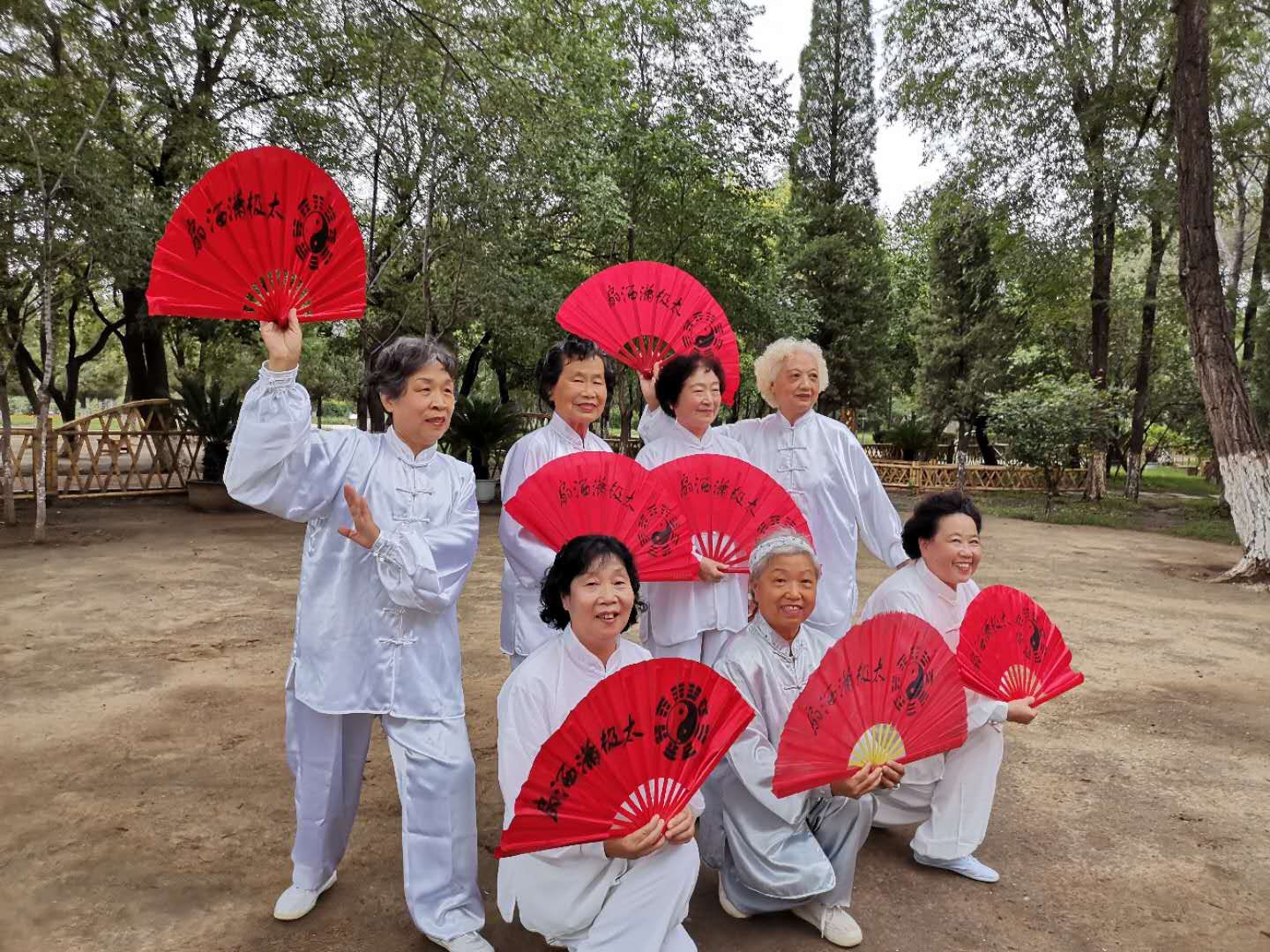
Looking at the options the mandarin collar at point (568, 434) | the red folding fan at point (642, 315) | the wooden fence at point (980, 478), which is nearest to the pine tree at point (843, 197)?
the wooden fence at point (980, 478)

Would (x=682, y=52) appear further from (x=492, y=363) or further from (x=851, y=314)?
(x=851, y=314)

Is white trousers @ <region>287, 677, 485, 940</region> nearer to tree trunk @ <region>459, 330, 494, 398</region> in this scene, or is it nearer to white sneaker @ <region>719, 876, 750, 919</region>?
white sneaker @ <region>719, 876, 750, 919</region>

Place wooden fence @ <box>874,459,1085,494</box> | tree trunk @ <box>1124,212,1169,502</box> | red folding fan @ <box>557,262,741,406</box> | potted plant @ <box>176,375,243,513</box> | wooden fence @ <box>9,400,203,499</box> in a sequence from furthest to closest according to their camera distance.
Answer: wooden fence @ <box>874,459,1085,494</box>
tree trunk @ <box>1124,212,1169,502</box>
potted plant @ <box>176,375,243,513</box>
wooden fence @ <box>9,400,203,499</box>
red folding fan @ <box>557,262,741,406</box>

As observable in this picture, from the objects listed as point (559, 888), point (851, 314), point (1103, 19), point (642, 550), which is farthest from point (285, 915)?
point (851, 314)

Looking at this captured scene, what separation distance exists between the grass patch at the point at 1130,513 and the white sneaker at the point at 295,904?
1194 cm

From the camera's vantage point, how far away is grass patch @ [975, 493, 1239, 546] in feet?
39.4

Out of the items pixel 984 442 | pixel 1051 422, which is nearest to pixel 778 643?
pixel 1051 422

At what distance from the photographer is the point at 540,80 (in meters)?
9.34

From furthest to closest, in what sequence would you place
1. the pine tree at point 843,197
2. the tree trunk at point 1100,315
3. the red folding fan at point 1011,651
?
the pine tree at point 843,197 < the tree trunk at point 1100,315 < the red folding fan at point 1011,651

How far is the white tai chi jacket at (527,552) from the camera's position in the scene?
280 centimetres

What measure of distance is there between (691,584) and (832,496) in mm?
793

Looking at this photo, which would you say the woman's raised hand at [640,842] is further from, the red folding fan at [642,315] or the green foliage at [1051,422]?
the green foliage at [1051,422]

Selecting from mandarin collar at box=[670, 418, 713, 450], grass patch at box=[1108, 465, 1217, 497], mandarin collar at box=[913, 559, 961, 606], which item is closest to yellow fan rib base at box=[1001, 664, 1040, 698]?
mandarin collar at box=[913, 559, 961, 606]

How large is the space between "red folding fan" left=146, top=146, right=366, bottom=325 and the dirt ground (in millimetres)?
1729
